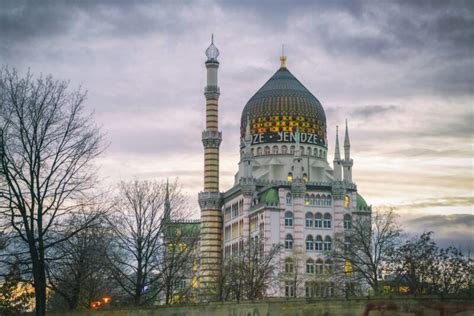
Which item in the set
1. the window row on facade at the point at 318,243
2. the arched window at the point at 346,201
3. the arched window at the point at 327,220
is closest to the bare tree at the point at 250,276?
the window row on facade at the point at 318,243

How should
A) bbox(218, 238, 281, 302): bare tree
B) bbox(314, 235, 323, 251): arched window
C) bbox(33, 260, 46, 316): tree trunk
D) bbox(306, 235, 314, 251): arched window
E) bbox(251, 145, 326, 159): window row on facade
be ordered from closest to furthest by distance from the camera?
1. bbox(33, 260, 46, 316): tree trunk
2. bbox(218, 238, 281, 302): bare tree
3. bbox(306, 235, 314, 251): arched window
4. bbox(314, 235, 323, 251): arched window
5. bbox(251, 145, 326, 159): window row on facade

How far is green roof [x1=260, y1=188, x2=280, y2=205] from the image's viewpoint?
112 m

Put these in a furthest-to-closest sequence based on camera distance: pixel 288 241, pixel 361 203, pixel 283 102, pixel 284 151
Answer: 1. pixel 283 102
2. pixel 284 151
3. pixel 361 203
4. pixel 288 241

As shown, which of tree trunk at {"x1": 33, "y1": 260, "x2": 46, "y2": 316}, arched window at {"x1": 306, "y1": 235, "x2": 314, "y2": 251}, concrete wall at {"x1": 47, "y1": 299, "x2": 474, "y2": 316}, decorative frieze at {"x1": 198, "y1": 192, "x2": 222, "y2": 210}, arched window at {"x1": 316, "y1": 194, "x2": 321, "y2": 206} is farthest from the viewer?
decorative frieze at {"x1": 198, "y1": 192, "x2": 222, "y2": 210}

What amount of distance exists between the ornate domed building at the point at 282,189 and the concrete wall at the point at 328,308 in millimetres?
59147

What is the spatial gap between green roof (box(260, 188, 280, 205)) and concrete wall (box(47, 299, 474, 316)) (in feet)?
214

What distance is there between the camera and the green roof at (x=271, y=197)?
112000 mm

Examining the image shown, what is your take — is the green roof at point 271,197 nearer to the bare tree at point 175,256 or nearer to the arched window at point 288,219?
the arched window at point 288,219

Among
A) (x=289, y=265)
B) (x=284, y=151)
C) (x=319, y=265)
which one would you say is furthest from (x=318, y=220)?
(x=284, y=151)

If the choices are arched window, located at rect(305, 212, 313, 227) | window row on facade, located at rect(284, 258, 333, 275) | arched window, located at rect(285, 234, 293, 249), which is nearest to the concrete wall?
window row on facade, located at rect(284, 258, 333, 275)

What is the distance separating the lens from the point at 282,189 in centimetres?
11350

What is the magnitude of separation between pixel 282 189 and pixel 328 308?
7628 centimetres

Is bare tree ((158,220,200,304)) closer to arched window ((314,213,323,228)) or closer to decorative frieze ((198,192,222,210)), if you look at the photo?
arched window ((314,213,323,228))

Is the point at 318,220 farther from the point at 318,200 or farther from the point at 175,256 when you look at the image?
the point at 175,256
